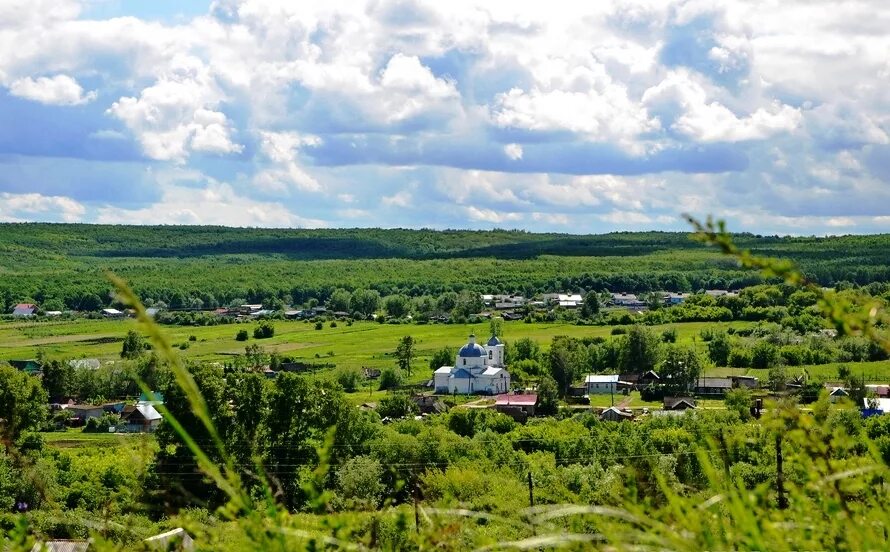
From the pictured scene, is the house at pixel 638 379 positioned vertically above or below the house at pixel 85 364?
below

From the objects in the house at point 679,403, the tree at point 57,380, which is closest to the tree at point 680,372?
the house at point 679,403

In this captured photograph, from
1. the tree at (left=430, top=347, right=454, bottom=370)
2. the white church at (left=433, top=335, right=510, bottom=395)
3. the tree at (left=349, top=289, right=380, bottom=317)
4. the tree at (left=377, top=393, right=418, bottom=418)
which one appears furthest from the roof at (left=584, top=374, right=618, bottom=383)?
the tree at (left=349, top=289, right=380, bottom=317)

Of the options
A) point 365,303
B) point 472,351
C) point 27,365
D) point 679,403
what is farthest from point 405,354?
point 365,303

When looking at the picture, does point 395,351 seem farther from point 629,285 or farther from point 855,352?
point 629,285

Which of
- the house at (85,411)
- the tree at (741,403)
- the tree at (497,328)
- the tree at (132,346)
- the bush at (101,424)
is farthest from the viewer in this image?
the tree at (497,328)

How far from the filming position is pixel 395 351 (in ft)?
306

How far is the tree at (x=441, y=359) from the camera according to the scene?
83025 mm

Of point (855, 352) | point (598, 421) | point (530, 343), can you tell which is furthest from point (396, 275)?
point (598, 421)

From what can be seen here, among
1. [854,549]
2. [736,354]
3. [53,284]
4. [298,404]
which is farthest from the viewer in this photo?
[53,284]

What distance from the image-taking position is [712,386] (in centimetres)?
6862

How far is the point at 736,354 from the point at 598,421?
31.9m

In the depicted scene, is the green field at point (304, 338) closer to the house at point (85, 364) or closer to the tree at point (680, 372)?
the house at point (85, 364)

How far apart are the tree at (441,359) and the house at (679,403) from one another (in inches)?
904

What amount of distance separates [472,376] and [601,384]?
8.19m
